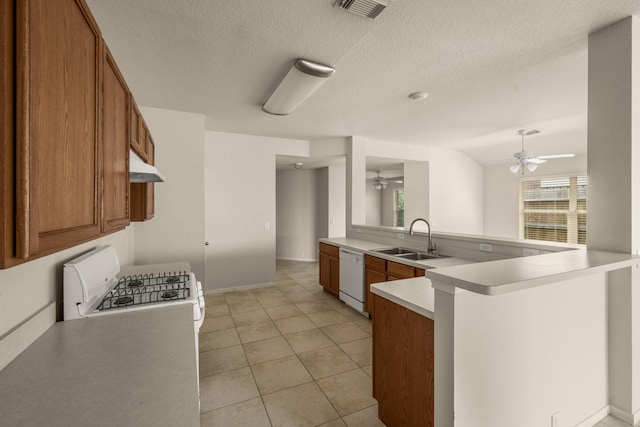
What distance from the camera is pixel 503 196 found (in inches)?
250

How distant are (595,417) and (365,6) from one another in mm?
2864

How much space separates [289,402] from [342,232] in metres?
5.00

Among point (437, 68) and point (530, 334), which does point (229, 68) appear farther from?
point (530, 334)

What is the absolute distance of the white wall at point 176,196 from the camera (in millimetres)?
3508

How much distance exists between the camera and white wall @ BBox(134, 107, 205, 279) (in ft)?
11.5

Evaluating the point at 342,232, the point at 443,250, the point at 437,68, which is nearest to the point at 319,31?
the point at 437,68

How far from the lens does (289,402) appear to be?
203 cm

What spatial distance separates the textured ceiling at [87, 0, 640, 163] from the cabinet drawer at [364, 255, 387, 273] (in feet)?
6.01

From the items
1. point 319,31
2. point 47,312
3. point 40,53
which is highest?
point 319,31

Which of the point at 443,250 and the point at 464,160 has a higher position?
the point at 464,160

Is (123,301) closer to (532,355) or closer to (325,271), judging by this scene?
(532,355)

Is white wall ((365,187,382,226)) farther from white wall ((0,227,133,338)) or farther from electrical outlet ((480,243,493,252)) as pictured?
white wall ((0,227,133,338))

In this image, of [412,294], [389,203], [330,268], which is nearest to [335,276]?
[330,268]

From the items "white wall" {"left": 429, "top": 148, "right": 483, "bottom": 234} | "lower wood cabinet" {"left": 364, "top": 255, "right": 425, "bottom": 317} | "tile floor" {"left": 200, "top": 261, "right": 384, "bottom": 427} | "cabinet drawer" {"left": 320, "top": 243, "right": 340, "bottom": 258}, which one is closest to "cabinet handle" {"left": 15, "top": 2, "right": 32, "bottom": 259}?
"tile floor" {"left": 200, "top": 261, "right": 384, "bottom": 427}
